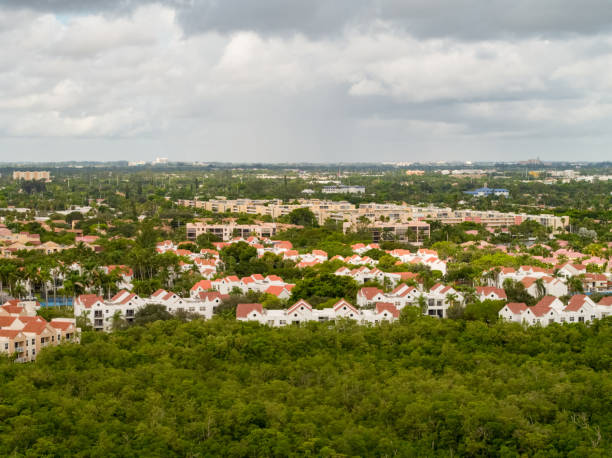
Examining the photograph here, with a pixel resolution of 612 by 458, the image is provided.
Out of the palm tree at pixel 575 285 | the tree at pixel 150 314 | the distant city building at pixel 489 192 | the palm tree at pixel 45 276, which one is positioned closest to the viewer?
the tree at pixel 150 314

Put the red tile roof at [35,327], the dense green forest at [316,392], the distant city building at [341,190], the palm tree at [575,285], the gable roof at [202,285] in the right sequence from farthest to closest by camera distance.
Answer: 1. the distant city building at [341,190]
2. the palm tree at [575,285]
3. the gable roof at [202,285]
4. the red tile roof at [35,327]
5. the dense green forest at [316,392]

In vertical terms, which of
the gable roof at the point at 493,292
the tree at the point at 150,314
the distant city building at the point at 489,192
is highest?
the distant city building at the point at 489,192

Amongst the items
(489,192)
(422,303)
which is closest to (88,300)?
(422,303)

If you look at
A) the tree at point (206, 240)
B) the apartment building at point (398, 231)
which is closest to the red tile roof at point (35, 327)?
the tree at point (206, 240)

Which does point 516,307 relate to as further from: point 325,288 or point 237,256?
point 237,256

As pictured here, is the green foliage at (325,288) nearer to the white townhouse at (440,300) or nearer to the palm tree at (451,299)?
the white townhouse at (440,300)

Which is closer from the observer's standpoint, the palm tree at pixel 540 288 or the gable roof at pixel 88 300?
the gable roof at pixel 88 300

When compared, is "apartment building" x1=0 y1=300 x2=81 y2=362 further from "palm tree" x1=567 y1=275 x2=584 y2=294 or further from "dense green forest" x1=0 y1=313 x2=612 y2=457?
"palm tree" x1=567 y1=275 x2=584 y2=294

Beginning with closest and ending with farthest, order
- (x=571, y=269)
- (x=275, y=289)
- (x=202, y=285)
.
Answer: (x=275, y=289)
(x=202, y=285)
(x=571, y=269)

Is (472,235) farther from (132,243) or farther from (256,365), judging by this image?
(256,365)
